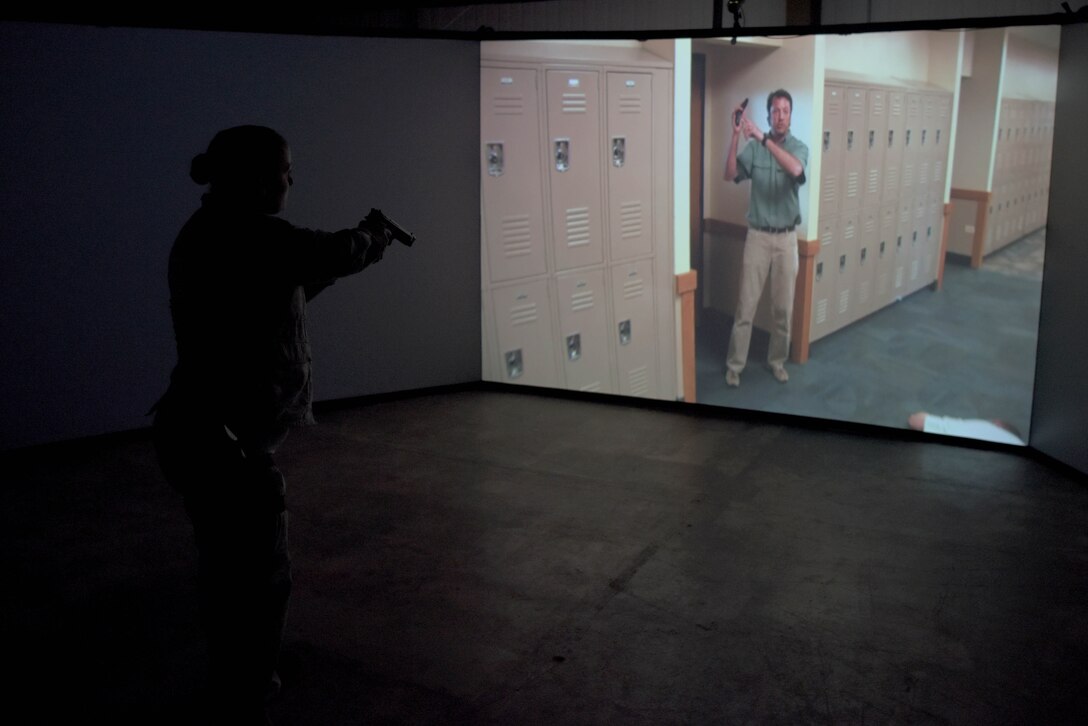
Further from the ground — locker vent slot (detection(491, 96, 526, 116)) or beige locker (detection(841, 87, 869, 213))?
locker vent slot (detection(491, 96, 526, 116))

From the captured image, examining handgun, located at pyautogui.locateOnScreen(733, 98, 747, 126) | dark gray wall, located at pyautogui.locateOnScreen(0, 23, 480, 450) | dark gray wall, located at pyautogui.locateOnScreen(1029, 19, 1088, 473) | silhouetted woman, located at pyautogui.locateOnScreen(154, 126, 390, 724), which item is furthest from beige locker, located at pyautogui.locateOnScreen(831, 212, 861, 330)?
silhouetted woman, located at pyautogui.locateOnScreen(154, 126, 390, 724)

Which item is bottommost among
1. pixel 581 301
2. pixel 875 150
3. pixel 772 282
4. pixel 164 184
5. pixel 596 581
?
pixel 596 581

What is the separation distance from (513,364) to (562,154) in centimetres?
112

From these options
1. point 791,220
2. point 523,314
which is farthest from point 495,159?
point 791,220

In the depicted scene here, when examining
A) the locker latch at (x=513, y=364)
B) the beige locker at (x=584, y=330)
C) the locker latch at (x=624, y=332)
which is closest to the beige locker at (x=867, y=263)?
the locker latch at (x=624, y=332)

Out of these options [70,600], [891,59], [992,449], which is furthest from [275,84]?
[992,449]

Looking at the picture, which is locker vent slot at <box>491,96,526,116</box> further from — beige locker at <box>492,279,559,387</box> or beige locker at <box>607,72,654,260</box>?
beige locker at <box>492,279,559,387</box>

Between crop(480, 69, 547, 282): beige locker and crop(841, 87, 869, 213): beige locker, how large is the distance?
145 cm

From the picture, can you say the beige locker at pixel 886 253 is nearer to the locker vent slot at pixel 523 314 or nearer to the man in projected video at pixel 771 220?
the man in projected video at pixel 771 220

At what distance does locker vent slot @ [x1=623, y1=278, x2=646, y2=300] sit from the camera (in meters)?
4.38

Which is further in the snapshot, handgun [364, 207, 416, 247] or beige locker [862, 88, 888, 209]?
beige locker [862, 88, 888, 209]

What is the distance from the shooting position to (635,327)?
4430mm

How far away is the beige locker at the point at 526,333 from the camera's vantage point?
450cm

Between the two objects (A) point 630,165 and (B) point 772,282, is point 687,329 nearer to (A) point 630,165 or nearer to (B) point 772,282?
(B) point 772,282
